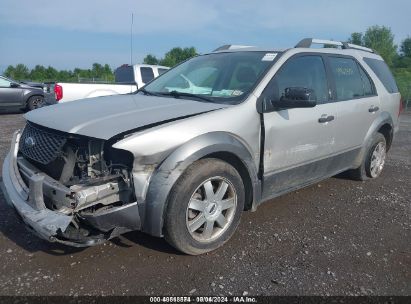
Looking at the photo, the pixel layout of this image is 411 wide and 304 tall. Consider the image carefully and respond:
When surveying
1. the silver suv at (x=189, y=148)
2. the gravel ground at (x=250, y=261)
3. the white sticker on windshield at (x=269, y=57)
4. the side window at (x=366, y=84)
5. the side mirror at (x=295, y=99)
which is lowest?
the gravel ground at (x=250, y=261)

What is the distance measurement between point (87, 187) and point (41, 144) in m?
0.76

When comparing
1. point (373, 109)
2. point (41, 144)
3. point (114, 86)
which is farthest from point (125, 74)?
point (41, 144)

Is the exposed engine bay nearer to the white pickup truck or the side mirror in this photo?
the side mirror

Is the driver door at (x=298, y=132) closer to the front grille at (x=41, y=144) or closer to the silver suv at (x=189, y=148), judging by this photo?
the silver suv at (x=189, y=148)

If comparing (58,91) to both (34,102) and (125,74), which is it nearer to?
(125,74)

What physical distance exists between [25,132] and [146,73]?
8.23 metres

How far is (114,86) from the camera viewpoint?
10.2 meters

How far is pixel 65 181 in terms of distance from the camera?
3039 mm

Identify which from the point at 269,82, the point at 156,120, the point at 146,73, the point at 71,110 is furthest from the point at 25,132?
the point at 146,73

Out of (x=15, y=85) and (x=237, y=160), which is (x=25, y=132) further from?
(x=15, y=85)

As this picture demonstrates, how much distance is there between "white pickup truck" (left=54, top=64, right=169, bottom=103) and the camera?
31.7 feet

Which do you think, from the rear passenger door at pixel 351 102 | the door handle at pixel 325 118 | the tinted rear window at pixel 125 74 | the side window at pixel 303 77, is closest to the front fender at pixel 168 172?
the side window at pixel 303 77

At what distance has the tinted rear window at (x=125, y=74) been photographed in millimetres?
11617

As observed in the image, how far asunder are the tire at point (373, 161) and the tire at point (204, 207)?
9.10 feet
